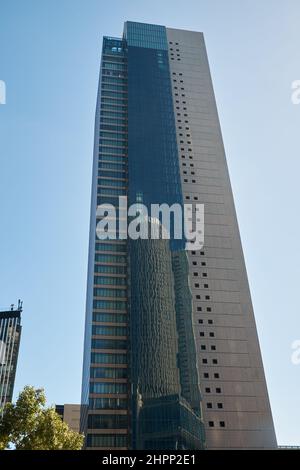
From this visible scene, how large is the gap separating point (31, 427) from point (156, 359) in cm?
5646

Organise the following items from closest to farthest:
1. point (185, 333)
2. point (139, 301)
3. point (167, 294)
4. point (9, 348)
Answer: point (185, 333) < point (139, 301) < point (167, 294) < point (9, 348)

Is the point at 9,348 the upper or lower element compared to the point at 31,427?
upper

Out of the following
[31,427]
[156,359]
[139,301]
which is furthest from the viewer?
[139,301]

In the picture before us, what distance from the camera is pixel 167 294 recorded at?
87875 mm

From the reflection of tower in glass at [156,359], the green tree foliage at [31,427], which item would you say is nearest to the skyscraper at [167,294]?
the reflection of tower in glass at [156,359]

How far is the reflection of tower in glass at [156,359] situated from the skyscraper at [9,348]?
149 feet

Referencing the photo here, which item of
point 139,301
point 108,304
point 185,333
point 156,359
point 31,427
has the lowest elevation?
point 31,427

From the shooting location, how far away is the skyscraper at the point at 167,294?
76.5m

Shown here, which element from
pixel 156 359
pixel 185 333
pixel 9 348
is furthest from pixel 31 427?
pixel 9 348

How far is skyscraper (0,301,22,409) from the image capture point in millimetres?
110562

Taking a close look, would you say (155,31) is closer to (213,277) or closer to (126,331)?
(213,277)

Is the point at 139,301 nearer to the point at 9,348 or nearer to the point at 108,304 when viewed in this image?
the point at 108,304

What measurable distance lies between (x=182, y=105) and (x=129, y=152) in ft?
71.0

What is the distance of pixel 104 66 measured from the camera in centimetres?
11956
